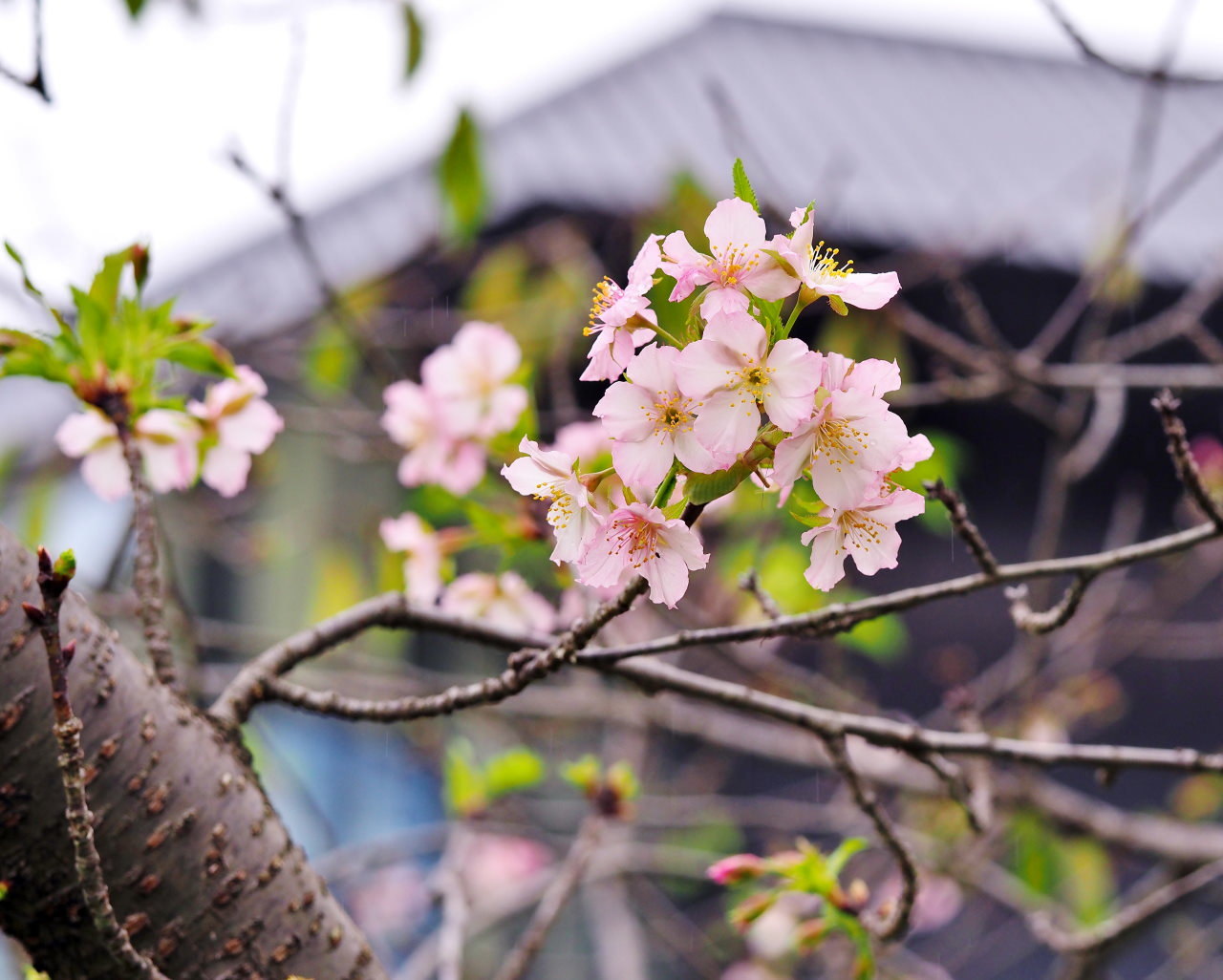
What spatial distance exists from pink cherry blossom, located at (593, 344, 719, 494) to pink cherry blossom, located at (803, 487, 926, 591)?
0.11 meters

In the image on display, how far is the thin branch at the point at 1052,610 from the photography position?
87cm

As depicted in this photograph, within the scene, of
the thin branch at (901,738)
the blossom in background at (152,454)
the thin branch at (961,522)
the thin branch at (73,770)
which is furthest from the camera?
the blossom in background at (152,454)

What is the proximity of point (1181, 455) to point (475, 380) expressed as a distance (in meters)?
0.98

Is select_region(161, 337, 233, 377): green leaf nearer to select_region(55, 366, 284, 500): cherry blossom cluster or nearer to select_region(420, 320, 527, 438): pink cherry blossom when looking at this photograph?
select_region(55, 366, 284, 500): cherry blossom cluster

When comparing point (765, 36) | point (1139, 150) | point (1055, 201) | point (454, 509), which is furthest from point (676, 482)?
point (765, 36)

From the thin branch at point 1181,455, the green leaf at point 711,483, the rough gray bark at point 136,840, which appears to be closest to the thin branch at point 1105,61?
the thin branch at point 1181,455

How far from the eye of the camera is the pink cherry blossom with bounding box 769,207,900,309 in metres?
0.66

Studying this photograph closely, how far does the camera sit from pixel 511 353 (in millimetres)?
1579

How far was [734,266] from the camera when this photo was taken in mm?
667

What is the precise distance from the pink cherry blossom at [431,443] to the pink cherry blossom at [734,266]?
913 millimetres

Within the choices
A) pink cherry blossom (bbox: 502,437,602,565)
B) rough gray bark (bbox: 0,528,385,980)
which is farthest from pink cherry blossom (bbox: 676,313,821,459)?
rough gray bark (bbox: 0,528,385,980)

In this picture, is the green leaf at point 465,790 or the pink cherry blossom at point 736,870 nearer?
the pink cherry blossom at point 736,870

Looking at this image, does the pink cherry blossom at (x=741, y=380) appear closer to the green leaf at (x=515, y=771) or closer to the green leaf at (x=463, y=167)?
the green leaf at (x=463, y=167)

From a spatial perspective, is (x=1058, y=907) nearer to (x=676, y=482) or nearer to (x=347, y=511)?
(x=676, y=482)
